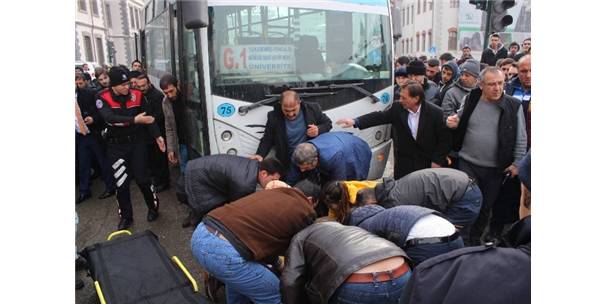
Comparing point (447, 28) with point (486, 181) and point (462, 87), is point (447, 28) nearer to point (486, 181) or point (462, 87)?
point (462, 87)

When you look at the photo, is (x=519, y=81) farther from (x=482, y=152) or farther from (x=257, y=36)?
(x=257, y=36)

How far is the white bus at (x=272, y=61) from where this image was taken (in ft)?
13.7

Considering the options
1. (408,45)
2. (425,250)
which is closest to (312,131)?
(425,250)

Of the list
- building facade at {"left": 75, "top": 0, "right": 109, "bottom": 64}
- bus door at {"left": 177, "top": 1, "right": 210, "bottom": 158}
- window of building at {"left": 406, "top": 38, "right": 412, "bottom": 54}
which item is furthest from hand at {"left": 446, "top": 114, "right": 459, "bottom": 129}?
window of building at {"left": 406, "top": 38, "right": 412, "bottom": 54}

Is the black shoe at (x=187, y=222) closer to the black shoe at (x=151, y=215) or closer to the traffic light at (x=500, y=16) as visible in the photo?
the black shoe at (x=151, y=215)

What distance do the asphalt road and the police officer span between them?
504mm

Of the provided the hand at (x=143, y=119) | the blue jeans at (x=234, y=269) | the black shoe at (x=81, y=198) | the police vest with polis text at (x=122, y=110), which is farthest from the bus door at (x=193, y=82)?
the blue jeans at (x=234, y=269)

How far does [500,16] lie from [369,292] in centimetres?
587

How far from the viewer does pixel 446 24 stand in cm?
1767

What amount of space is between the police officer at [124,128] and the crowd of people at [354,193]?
0.05 ft

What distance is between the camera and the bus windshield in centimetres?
418

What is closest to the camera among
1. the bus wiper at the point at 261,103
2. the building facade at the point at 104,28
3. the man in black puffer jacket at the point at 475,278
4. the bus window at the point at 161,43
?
the man in black puffer jacket at the point at 475,278

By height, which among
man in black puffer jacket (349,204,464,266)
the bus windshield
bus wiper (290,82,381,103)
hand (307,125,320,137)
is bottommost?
man in black puffer jacket (349,204,464,266)

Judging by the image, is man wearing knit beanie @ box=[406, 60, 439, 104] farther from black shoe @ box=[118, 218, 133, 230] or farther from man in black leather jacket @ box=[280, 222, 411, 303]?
black shoe @ box=[118, 218, 133, 230]
